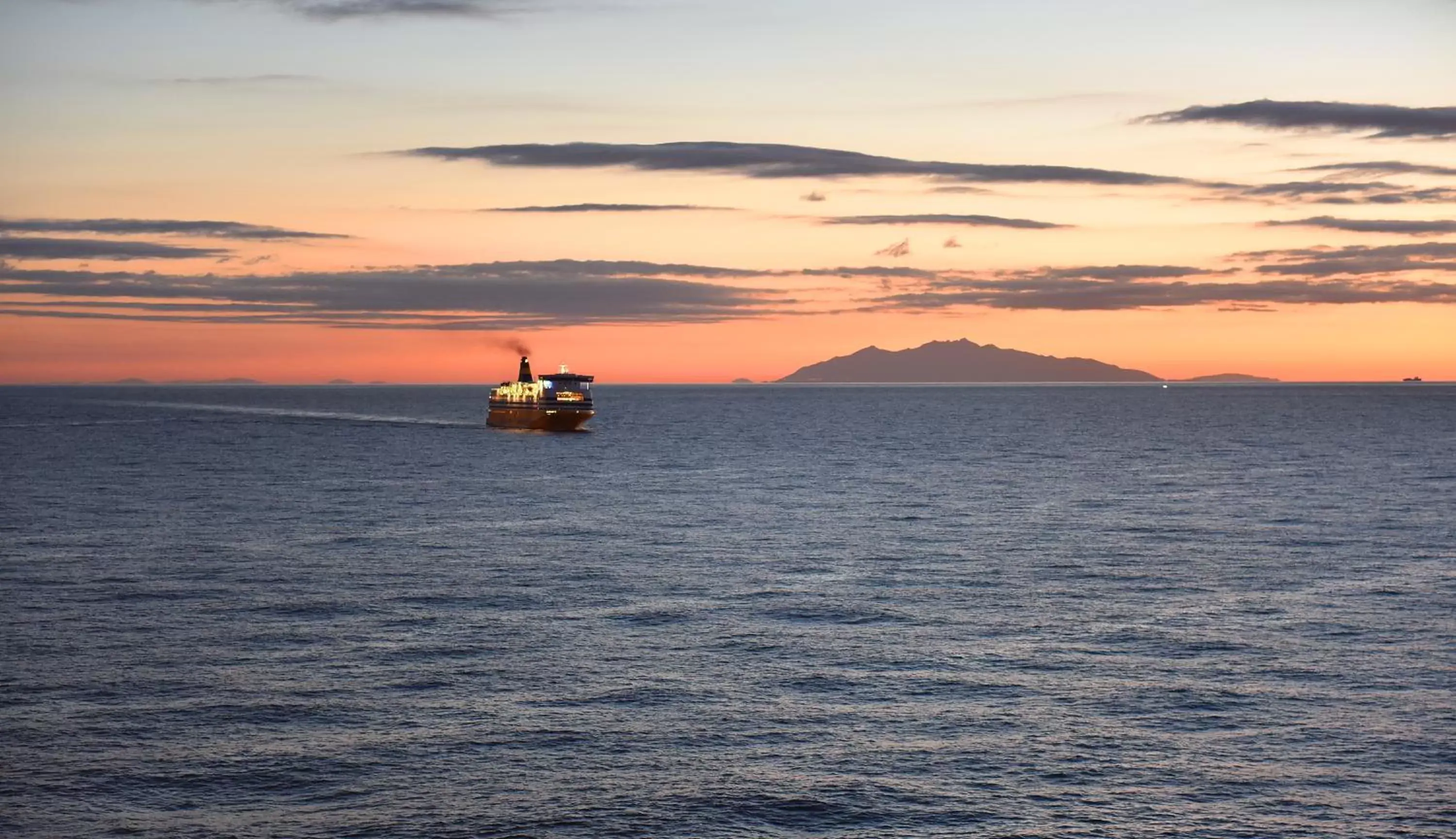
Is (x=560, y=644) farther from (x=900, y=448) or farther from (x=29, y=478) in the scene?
(x=900, y=448)

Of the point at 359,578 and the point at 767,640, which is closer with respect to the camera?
the point at 767,640

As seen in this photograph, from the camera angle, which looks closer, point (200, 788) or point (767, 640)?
point (200, 788)

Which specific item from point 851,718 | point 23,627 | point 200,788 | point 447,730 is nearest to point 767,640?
point 851,718

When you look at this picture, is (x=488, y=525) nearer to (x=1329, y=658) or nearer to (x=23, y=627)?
(x=23, y=627)

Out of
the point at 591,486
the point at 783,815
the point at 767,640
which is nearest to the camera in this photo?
the point at 783,815

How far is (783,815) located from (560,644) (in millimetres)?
18693

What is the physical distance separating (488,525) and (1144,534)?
41.5 m

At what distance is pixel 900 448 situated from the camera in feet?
589

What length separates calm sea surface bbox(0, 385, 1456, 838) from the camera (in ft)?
107

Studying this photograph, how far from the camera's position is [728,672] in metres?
45.0

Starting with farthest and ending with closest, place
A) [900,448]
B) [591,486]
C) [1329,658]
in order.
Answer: [900,448] < [591,486] < [1329,658]

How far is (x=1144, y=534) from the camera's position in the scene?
3260 inches

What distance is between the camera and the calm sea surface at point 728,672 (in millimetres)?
32656

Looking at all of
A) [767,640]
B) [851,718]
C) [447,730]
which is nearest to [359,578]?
[767,640]
